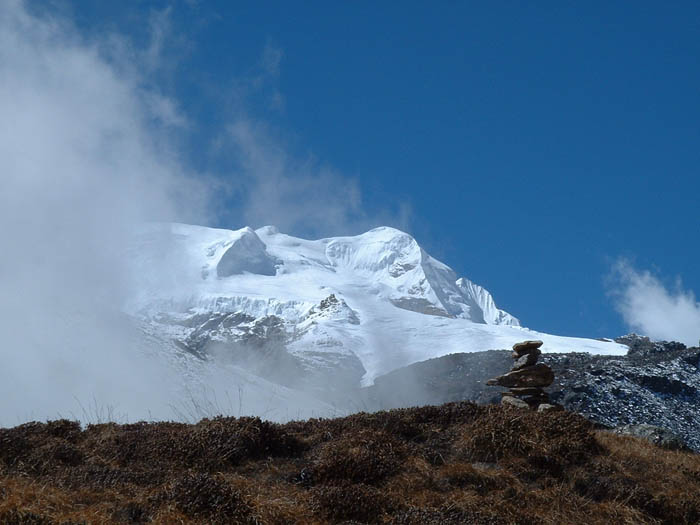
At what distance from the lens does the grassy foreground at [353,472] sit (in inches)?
337

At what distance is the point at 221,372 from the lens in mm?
62938

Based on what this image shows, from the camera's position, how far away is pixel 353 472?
9938 mm

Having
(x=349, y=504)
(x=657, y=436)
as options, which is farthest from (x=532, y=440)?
(x=657, y=436)

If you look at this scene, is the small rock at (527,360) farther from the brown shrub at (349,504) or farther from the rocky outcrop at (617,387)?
the rocky outcrop at (617,387)

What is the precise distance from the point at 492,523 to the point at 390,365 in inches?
5984

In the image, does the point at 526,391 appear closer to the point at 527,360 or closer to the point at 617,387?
the point at 527,360

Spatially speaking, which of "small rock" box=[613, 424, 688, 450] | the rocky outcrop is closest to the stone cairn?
"small rock" box=[613, 424, 688, 450]

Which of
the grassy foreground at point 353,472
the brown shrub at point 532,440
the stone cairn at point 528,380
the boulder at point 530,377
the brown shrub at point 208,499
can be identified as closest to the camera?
the brown shrub at point 208,499

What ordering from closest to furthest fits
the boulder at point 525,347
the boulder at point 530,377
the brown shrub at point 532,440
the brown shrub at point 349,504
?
the brown shrub at point 349,504 < the brown shrub at point 532,440 < the boulder at point 530,377 < the boulder at point 525,347

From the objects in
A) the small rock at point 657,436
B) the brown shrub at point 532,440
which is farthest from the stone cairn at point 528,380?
the brown shrub at point 532,440

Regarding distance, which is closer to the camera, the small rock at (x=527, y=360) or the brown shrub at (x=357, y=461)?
the brown shrub at (x=357, y=461)

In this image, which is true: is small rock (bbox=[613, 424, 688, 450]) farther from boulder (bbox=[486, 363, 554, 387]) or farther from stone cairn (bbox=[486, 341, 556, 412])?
boulder (bbox=[486, 363, 554, 387])

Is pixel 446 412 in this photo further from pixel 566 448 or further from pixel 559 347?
pixel 559 347

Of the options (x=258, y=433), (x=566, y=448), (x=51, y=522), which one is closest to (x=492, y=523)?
(x=566, y=448)
